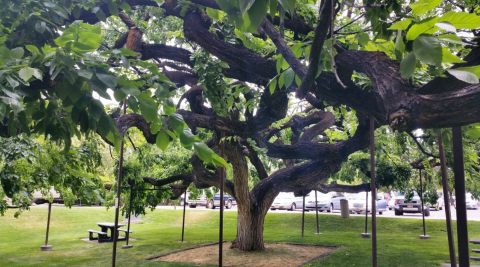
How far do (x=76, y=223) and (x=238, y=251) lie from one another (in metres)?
12.7

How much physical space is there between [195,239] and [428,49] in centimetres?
1317

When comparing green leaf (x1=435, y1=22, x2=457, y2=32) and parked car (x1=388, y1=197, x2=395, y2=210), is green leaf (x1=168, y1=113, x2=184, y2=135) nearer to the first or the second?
green leaf (x1=435, y1=22, x2=457, y2=32)

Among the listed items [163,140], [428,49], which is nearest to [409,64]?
[428,49]

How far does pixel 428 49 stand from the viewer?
97 centimetres

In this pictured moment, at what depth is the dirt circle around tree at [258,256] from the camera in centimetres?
869

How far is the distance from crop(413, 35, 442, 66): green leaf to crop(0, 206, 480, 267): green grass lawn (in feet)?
26.4

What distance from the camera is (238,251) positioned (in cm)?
1005

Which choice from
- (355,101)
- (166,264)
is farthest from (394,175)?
(355,101)

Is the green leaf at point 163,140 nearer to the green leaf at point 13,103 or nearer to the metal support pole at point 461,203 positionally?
the green leaf at point 13,103

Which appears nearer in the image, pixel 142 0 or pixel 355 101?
pixel 355 101


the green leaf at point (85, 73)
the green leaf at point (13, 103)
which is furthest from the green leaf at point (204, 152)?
the green leaf at point (13, 103)

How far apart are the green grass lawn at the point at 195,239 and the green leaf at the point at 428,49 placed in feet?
26.4

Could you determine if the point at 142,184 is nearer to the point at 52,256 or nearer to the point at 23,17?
the point at 52,256

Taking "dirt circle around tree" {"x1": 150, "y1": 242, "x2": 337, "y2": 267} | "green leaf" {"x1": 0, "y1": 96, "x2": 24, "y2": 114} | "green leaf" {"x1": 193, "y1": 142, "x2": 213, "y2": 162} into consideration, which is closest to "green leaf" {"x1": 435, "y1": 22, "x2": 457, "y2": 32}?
"green leaf" {"x1": 193, "y1": 142, "x2": 213, "y2": 162}
